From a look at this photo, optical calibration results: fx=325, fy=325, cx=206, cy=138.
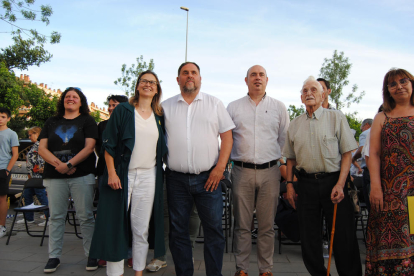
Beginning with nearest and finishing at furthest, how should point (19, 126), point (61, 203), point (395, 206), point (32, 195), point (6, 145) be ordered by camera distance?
point (395, 206) < point (61, 203) < point (6, 145) < point (32, 195) < point (19, 126)

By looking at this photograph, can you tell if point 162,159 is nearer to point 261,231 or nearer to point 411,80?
point 261,231

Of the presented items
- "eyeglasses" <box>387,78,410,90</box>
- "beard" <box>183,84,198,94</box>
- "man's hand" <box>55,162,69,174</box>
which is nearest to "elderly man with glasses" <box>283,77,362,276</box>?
"eyeglasses" <box>387,78,410,90</box>

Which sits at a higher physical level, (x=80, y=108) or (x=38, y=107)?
(x=38, y=107)

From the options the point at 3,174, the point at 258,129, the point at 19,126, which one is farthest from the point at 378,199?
the point at 19,126

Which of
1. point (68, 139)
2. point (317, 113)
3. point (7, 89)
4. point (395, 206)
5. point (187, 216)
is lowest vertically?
point (187, 216)

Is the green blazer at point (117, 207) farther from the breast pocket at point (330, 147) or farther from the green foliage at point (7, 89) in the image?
the green foliage at point (7, 89)

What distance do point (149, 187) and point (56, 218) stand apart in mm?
1327

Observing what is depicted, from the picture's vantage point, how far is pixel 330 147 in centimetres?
302

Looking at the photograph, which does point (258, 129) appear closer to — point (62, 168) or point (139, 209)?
point (139, 209)

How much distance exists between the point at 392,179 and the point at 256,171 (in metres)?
1.22

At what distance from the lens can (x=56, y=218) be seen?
11.9 feet

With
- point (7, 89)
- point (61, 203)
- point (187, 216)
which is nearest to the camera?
point (187, 216)

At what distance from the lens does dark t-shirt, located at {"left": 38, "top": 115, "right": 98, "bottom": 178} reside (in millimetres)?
3682

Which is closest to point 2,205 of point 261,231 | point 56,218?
point 56,218
